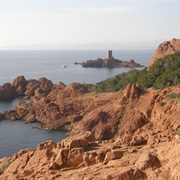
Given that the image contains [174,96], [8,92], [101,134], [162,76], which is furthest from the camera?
[8,92]

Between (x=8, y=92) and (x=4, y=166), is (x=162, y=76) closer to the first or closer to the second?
(x=4, y=166)

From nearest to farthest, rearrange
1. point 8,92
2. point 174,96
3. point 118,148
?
point 118,148
point 174,96
point 8,92

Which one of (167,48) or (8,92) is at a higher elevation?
(167,48)

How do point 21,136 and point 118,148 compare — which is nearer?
point 118,148

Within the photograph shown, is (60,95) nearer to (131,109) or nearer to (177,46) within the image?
(131,109)

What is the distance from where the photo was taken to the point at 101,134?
4956cm

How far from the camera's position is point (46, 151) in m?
22.3

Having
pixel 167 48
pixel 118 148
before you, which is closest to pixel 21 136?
pixel 118 148

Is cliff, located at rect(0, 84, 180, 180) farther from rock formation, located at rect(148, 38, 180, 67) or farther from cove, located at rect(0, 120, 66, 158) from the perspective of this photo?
rock formation, located at rect(148, 38, 180, 67)

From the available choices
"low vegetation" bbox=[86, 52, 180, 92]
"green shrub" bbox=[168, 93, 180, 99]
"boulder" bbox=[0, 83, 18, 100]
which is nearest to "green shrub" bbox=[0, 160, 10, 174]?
"green shrub" bbox=[168, 93, 180, 99]

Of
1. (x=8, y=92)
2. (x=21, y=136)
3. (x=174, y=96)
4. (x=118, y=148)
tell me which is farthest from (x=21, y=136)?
(x=8, y=92)

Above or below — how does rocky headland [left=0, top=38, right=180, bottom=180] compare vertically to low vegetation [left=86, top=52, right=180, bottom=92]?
below

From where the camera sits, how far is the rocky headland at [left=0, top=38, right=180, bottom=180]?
15.6 meters

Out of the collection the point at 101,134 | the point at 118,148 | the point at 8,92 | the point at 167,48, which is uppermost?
the point at 167,48
